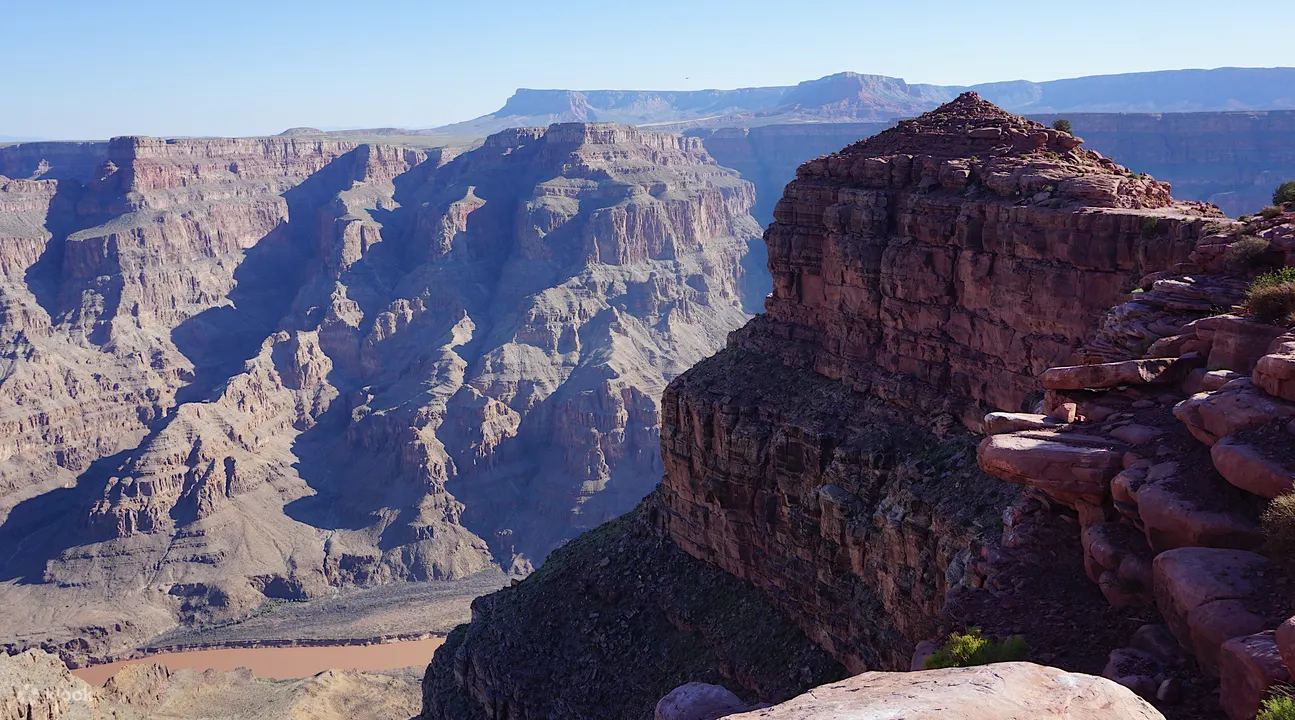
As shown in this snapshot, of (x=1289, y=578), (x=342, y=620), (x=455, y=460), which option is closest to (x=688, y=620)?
(x=1289, y=578)

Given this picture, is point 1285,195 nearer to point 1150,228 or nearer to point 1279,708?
point 1150,228

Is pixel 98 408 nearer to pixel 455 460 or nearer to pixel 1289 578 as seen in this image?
pixel 455 460

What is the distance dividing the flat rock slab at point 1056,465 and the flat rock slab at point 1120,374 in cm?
258

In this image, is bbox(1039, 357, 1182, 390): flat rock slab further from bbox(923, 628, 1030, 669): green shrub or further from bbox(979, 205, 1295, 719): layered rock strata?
bbox(923, 628, 1030, 669): green shrub

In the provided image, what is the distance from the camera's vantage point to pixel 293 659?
336 ft

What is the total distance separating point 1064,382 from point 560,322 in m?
161

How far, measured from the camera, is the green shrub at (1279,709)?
41.4 ft

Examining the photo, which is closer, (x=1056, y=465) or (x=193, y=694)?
(x=1056, y=465)

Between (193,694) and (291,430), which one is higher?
(193,694)

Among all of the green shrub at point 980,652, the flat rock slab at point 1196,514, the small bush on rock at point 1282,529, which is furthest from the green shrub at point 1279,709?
the green shrub at point 980,652

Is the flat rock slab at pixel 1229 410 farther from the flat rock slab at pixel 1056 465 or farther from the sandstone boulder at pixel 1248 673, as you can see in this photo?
the sandstone boulder at pixel 1248 673

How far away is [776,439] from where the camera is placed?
48844 mm

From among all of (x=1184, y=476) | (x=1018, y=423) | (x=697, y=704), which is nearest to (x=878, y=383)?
(x=1018, y=423)

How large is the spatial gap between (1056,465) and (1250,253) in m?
12.3
